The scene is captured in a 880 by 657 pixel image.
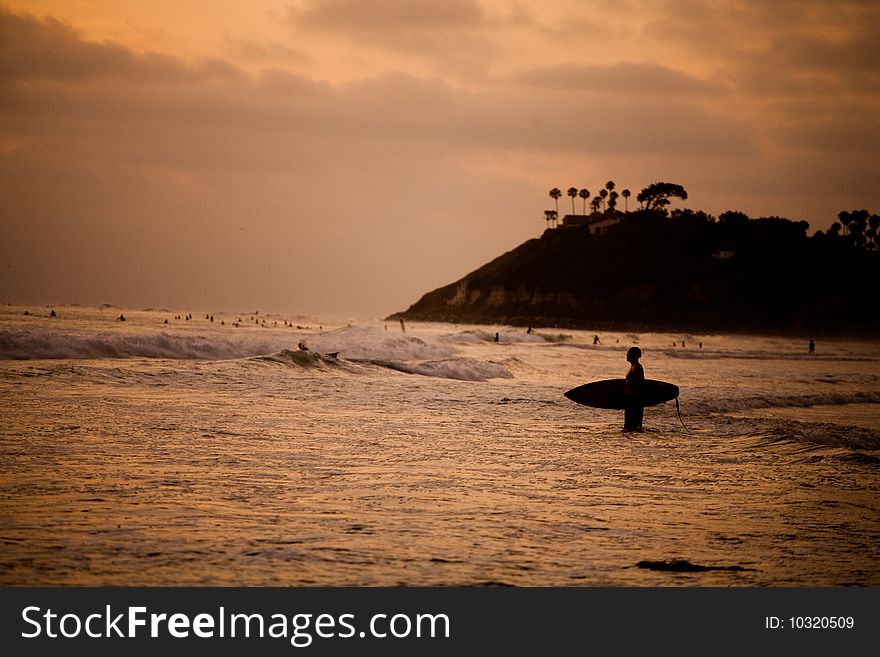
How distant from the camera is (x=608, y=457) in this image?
1312 centimetres

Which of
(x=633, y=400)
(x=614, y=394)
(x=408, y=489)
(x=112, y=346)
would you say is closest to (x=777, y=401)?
(x=614, y=394)

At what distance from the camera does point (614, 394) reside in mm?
18203

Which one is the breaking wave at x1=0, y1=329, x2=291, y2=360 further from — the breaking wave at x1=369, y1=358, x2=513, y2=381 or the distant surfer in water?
the distant surfer in water

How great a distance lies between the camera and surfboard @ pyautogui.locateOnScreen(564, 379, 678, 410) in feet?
57.9

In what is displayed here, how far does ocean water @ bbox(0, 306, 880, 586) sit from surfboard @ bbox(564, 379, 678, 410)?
45 cm

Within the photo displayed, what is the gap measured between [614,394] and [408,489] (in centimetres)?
921

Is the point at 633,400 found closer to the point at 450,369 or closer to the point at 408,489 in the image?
the point at 408,489

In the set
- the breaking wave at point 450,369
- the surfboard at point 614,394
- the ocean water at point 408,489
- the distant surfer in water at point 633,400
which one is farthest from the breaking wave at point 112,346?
the distant surfer in water at point 633,400

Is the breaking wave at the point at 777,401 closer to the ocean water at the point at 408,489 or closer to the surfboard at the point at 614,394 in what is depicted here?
the ocean water at the point at 408,489

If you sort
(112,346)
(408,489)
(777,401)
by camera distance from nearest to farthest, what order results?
(408,489), (777,401), (112,346)

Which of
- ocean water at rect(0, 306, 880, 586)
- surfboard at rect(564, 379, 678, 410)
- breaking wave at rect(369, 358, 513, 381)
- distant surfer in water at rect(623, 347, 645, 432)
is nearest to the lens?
ocean water at rect(0, 306, 880, 586)

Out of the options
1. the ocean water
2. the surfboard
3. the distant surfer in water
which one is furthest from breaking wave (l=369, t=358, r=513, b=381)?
the distant surfer in water

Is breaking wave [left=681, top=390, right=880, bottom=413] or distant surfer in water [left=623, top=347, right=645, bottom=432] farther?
breaking wave [left=681, top=390, right=880, bottom=413]

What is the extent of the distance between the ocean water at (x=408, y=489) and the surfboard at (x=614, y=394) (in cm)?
45
